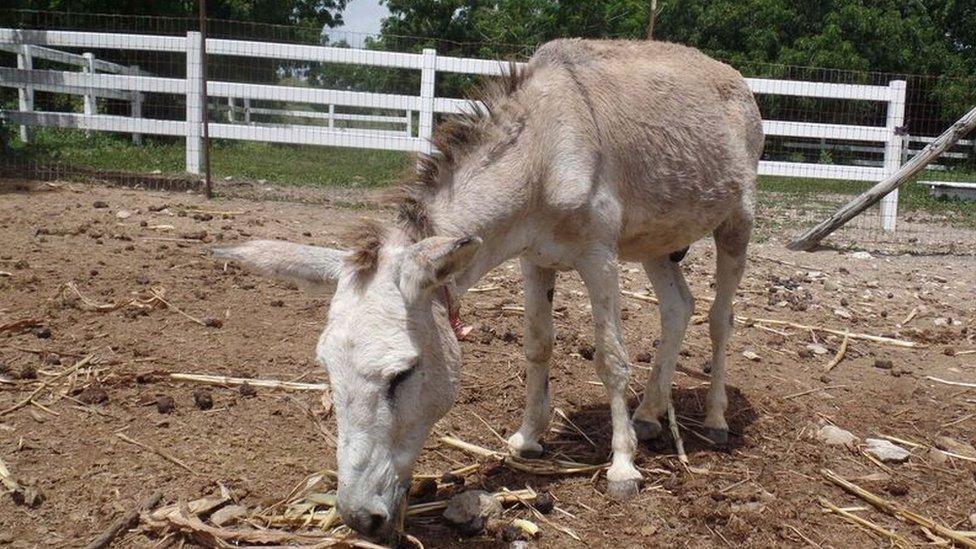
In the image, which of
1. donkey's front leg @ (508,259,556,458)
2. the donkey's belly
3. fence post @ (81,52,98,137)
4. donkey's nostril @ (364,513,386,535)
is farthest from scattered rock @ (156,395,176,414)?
fence post @ (81,52,98,137)

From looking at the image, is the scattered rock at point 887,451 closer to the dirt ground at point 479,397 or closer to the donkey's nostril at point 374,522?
the dirt ground at point 479,397

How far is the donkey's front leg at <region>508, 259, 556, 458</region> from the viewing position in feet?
14.8

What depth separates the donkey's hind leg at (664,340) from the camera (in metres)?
4.94

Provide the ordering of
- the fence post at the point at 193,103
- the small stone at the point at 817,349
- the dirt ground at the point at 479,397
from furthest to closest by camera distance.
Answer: the fence post at the point at 193,103 < the small stone at the point at 817,349 < the dirt ground at the point at 479,397

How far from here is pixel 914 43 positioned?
108ft

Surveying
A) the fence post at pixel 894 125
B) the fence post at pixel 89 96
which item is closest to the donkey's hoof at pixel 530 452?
the fence post at pixel 894 125

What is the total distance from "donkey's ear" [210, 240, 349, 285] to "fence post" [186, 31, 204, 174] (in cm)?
1033

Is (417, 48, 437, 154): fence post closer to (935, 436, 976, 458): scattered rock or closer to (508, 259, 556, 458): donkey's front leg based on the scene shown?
(508, 259, 556, 458): donkey's front leg

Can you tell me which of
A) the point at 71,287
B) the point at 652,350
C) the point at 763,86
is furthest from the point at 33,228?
the point at 763,86

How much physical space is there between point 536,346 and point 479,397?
80 cm

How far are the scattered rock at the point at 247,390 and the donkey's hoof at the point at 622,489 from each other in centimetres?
214

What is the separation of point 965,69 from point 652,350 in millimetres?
32623

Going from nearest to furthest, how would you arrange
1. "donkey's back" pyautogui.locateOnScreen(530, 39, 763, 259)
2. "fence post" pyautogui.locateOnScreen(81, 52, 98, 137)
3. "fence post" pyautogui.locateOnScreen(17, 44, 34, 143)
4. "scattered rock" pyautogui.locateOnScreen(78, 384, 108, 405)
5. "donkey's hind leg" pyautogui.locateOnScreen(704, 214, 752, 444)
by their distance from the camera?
1. "donkey's back" pyautogui.locateOnScreen(530, 39, 763, 259)
2. "scattered rock" pyautogui.locateOnScreen(78, 384, 108, 405)
3. "donkey's hind leg" pyautogui.locateOnScreen(704, 214, 752, 444)
4. "fence post" pyautogui.locateOnScreen(17, 44, 34, 143)
5. "fence post" pyautogui.locateOnScreen(81, 52, 98, 137)

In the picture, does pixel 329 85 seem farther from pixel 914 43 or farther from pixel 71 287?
pixel 914 43
